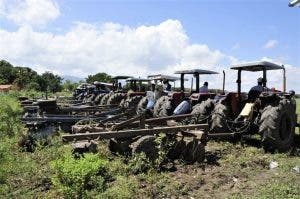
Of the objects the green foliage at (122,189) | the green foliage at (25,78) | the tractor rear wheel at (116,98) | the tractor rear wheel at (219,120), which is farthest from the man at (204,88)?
the green foliage at (25,78)

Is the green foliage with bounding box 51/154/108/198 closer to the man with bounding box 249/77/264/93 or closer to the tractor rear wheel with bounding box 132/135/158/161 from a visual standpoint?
the tractor rear wheel with bounding box 132/135/158/161

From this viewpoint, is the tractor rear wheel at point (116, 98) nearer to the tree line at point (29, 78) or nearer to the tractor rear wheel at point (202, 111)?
the tractor rear wheel at point (202, 111)

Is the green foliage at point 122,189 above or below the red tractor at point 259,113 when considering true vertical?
below

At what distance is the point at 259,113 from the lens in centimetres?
1041

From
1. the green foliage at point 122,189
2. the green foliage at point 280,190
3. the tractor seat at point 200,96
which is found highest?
the tractor seat at point 200,96

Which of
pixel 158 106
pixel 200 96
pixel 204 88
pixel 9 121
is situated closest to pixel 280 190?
pixel 200 96

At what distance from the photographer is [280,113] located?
383 inches

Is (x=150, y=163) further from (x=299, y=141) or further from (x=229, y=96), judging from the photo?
(x=299, y=141)

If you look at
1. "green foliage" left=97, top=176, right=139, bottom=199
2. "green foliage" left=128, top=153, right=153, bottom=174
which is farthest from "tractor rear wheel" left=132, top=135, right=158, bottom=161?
"green foliage" left=97, top=176, right=139, bottom=199

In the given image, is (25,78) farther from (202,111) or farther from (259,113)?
(259,113)

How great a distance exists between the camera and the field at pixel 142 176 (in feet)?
19.6

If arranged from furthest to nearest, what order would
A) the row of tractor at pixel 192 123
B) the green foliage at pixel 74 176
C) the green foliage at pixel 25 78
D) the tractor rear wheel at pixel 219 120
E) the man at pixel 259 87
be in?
the green foliage at pixel 25 78 < the man at pixel 259 87 < the tractor rear wheel at pixel 219 120 < the row of tractor at pixel 192 123 < the green foliage at pixel 74 176

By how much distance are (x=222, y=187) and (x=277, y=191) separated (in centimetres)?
88

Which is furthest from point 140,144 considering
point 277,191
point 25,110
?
point 25,110
